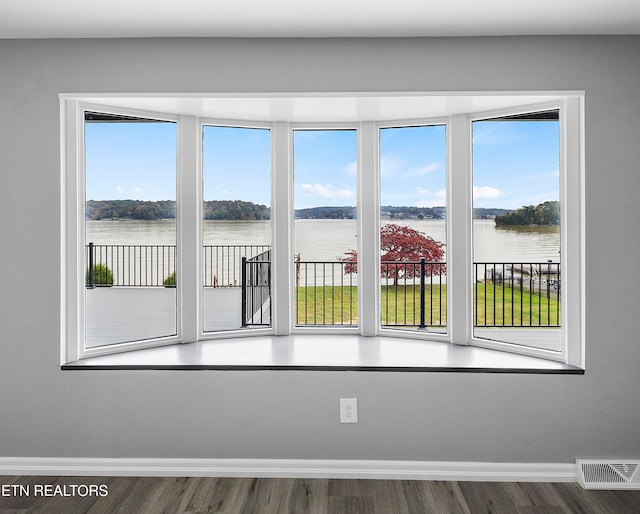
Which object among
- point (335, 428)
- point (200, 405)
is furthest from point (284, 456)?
point (200, 405)

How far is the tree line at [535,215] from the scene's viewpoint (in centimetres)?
300

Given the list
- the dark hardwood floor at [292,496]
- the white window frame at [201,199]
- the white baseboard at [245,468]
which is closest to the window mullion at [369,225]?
the white window frame at [201,199]

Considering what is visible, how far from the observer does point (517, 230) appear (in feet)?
10.3

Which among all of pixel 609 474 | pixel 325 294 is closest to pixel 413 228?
pixel 325 294

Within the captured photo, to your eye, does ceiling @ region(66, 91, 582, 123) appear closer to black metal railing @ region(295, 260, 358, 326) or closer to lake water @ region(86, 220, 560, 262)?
lake water @ region(86, 220, 560, 262)

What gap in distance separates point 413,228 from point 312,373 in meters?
1.25

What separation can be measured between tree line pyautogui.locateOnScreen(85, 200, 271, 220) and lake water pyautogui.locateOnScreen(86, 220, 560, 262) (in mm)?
38

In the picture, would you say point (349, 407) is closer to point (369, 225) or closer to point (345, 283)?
point (345, 283)

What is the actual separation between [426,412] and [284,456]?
845 millimetres

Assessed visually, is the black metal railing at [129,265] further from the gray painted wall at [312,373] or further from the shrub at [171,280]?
the gray painted wall at [312,373]

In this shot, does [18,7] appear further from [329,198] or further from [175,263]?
[329,198]

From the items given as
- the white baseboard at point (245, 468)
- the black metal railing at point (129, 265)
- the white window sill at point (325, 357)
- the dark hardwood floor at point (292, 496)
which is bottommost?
the dark hardwood floor at point (292, 496)

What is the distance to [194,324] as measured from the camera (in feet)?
10.8

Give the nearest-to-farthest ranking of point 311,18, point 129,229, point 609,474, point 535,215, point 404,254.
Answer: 1. point 311,18
2. point 609,474
3. point 535,215
4. point 129,229
5. point 404,254
